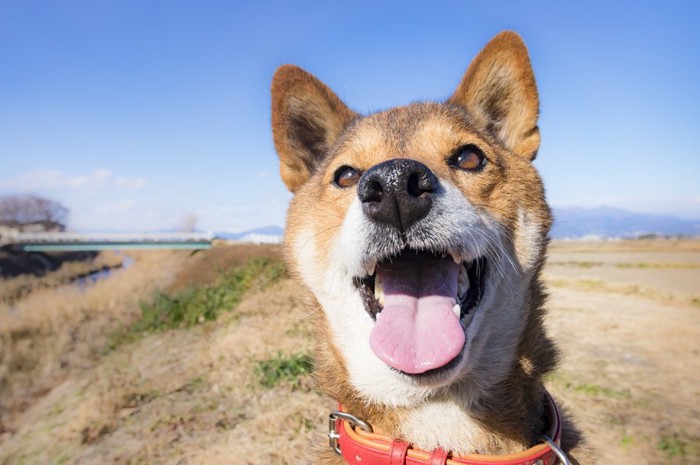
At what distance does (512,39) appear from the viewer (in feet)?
11.0

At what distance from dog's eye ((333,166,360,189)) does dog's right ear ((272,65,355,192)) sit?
74cm

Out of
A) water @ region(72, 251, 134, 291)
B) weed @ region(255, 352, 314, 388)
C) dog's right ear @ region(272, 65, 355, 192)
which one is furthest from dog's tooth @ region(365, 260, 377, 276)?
water @ region(72, 251, 134, 291)

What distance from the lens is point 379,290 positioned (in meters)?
2.63

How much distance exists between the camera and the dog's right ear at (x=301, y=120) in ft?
11.9

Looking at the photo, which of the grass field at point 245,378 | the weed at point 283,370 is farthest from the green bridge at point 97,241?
the weed at point 283,370

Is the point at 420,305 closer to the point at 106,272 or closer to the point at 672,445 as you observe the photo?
the point at 672,445

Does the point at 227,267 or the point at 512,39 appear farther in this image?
the point at 227,267

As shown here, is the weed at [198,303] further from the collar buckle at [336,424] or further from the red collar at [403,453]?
the red collar at [403,453]

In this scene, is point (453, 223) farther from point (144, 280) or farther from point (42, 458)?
point (144, 280)

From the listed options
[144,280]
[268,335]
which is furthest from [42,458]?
[144,280]

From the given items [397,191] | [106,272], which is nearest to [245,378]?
[397,191]

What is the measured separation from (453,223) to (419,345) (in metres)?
0.69

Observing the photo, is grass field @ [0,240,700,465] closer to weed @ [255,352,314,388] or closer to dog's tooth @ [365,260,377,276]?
weed @ [255,352,314,388]

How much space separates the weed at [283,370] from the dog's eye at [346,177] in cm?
499
